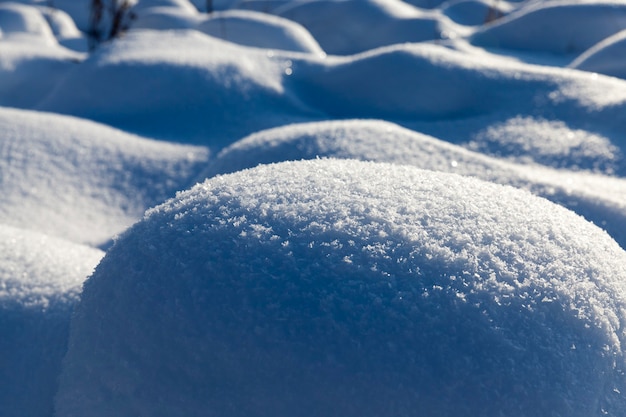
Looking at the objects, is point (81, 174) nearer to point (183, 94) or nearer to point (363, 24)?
point (183, 94)

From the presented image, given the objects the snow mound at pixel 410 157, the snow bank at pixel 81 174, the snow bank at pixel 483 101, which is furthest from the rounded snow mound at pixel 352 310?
the snow bank at pixel 483 101

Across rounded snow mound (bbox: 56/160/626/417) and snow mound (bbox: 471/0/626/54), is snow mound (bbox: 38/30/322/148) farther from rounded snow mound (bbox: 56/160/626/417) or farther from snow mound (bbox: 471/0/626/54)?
snow mound (bbox: 471/0/626/54)

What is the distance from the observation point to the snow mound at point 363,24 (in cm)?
479

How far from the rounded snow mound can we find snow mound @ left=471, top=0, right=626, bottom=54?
123 inches

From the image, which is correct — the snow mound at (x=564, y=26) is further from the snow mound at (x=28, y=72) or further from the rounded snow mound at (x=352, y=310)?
the rounded snow mound at (x=352, y=310)

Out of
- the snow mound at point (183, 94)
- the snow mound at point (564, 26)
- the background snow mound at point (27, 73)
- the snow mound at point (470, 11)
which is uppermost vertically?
the snow mound at point (470, 11)

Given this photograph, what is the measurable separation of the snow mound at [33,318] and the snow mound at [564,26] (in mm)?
3295

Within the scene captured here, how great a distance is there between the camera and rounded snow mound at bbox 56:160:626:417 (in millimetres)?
712

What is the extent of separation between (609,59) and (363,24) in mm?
2630

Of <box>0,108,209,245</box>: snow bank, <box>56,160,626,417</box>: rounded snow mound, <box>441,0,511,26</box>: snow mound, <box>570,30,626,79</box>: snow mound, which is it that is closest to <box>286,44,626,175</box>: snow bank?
<box>570,30,626,79</box>: snow mound

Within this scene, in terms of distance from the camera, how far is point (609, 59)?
8.73ft

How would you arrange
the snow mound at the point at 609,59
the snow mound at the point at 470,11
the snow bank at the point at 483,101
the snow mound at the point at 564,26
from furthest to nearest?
1. the snow mound at the point at 470,11
2. the snow mound at the point at 564,26
3. the snow mound at the point at 609,59
4. the snow bank at the point at 483,101

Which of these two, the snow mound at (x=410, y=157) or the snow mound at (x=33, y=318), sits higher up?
the snow mound at (x=410, y=157)

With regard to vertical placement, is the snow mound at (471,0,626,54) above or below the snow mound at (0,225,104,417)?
above
